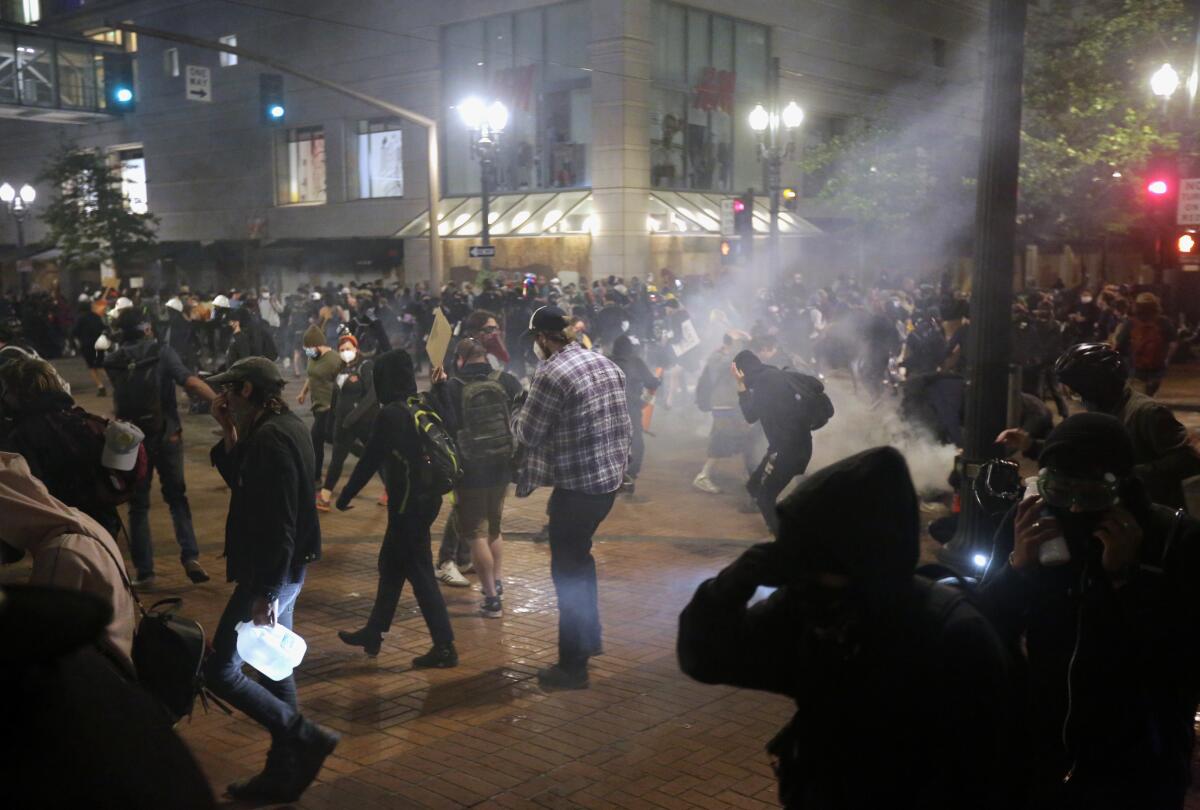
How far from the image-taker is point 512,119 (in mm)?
36250

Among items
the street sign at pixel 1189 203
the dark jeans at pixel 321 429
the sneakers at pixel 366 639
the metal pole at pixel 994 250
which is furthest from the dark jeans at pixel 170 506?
the street sign at pixel 1189 203

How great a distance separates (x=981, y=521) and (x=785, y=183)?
110ft

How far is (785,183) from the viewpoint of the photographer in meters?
39.9

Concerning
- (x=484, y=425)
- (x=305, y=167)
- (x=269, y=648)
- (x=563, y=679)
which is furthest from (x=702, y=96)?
(x=269, y=648)

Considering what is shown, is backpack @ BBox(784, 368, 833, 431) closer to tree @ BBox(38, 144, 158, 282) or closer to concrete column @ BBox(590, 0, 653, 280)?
A: concrete column @ BBox(590, 0, 653, 280)

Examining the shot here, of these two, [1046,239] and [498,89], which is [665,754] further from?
[1046,239]

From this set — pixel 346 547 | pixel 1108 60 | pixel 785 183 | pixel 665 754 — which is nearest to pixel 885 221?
pixel 785 183

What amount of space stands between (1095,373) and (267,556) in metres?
3.32

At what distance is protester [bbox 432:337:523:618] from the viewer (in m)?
7.54

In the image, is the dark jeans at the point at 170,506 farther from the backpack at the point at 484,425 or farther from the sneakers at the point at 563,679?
Answer: the sneakers at the point at 563,679

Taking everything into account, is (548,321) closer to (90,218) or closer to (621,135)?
(621,135)

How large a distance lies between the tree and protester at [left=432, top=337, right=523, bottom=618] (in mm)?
37586

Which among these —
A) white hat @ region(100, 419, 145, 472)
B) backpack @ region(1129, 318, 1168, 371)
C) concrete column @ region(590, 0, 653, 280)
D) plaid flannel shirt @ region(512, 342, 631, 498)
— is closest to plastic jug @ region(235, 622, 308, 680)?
plaid flannel shirt @ region(512, 342, 631, 498)

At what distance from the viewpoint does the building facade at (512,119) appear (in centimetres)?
3403
